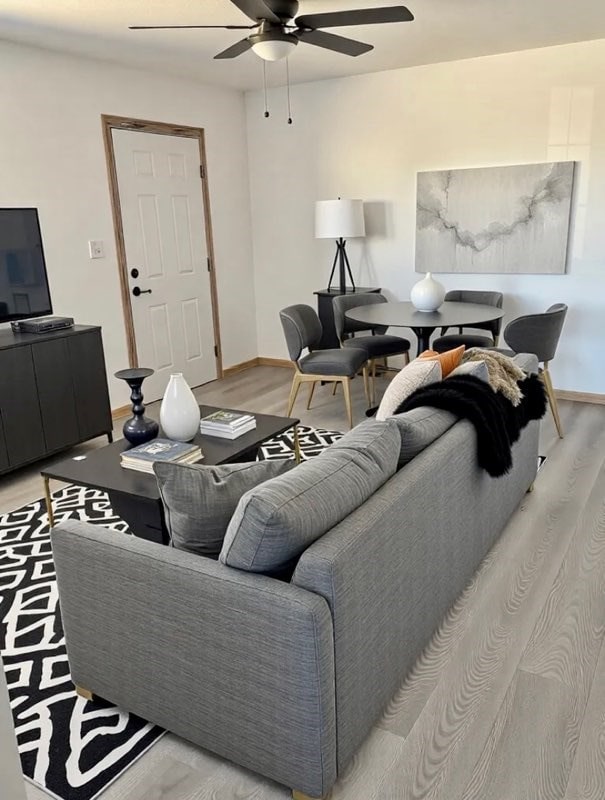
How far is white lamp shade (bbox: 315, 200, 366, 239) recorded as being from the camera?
507 centimetres

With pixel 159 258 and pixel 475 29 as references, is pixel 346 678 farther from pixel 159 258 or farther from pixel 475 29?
pixel 159 258

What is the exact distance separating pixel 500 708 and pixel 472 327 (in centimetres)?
288

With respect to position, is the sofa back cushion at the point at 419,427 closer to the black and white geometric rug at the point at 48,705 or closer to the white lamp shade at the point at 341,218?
the black and white geometric rug at the point at 48,705

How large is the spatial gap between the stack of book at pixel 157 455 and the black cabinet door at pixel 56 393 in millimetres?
1305

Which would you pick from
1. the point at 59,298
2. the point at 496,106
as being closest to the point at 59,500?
the point at 59,298

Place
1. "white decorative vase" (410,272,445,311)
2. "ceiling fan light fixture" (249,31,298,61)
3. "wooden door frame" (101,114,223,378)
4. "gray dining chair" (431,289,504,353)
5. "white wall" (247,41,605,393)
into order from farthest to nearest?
"wooden door frame" (101,114,223,378) < "white wall" (247,41,605,393) < "gray dining chair" (431,289,504,353) < "white decorative vase" (410,272,445,311) < "ceiling fan light fixture" (249,31,298,61)

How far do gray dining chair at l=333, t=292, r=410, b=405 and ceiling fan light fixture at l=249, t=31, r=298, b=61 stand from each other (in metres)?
1.82

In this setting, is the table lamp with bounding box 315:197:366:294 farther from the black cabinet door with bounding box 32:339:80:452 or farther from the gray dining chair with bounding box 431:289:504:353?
the black cabinet door with bounding box 32:339:80:452

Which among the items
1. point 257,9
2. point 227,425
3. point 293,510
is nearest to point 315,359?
point 227,425

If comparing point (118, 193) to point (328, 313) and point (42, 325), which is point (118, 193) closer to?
point (42, 325)

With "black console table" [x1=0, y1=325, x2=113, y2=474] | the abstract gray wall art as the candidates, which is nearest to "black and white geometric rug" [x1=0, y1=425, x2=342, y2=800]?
"black console table" [x1=0, y1=325, x2=113, y2=474]

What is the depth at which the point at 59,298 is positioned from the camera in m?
4.35

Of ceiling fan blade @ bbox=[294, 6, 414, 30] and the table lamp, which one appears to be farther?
the table lamp

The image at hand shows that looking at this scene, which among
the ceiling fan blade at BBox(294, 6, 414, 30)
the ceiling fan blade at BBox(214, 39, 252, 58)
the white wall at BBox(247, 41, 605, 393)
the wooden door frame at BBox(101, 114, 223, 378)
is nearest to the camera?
the ceiling fan blade at BBox(294, 6, 414, 30)
